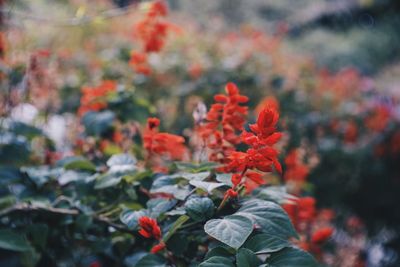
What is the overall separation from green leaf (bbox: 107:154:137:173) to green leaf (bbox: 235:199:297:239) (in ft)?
1.30

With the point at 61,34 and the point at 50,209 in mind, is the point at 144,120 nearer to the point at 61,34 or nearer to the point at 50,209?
the point at 50,209

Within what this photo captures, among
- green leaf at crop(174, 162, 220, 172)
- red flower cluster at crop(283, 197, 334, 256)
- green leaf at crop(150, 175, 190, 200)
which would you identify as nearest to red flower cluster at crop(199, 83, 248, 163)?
green leaf at crop(174, 162, 220, 172)

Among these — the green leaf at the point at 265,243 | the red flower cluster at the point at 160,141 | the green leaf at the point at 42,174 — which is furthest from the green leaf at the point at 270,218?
the green leaf at the point at 42,174

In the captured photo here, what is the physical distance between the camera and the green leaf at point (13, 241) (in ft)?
3.79

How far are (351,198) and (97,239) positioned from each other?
326 cm

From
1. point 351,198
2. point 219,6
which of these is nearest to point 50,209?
point 351,198

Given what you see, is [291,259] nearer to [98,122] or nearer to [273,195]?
[273,195]

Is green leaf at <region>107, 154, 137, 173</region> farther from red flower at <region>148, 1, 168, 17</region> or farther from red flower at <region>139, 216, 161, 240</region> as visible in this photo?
red flower at <region>148, 1, 168, 17</region>

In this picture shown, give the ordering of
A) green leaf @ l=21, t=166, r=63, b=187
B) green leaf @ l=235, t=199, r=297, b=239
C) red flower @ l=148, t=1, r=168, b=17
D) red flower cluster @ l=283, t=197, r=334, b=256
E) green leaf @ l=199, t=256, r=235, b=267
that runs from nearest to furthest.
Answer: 1. green leaf @ l=199, t=256, r=235, b=267
2. green leaf @ l=235, t=199, r=297, b=239
3. green leaf @ l=21, t=166, r=63, b=187
4. red flower cluster @ l=283, t=197, r=334, b=256
5. red flower @ l=148, t=1, r=168, b=17

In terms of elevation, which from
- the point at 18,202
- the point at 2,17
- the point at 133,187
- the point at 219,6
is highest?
the point at 2,17

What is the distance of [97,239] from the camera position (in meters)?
1.38

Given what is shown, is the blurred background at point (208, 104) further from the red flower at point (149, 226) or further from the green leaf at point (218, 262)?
the green leaf at point (218, 262)

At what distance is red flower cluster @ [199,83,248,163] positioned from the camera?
1.26m

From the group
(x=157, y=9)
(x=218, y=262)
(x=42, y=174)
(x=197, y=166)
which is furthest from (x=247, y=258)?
(x=157, y=9)
